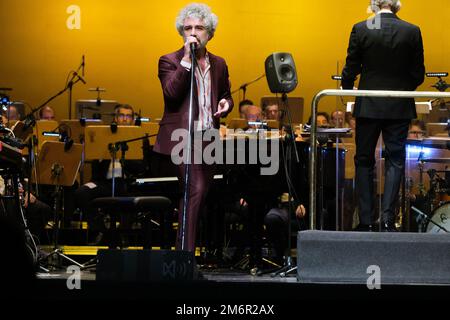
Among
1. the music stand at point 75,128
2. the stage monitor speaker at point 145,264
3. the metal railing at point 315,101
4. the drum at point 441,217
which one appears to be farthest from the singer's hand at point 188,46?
the music stand at point 75,128

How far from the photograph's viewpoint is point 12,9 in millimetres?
13391

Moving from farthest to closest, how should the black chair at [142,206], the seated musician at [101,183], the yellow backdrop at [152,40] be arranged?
1. the yellow backdrop at [152,40]
2. the seated musician at [101,183]
3. the black chair at [142,206]

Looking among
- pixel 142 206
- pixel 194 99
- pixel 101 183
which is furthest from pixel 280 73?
pixel 101 183

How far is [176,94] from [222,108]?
1.00 ft

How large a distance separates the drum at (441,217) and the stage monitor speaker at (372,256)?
288 cm

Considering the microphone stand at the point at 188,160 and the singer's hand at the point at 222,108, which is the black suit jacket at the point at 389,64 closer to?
the singer's hand at the point at 222,108

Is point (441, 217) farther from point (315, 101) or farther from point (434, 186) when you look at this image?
point (315, 101)

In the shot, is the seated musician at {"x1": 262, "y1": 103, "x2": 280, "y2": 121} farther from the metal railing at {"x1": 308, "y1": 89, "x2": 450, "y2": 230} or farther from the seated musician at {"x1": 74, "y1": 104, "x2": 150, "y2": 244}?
the metal railing at {"x1": 308, "y1": 89, "x2": 450, "y2": 230}

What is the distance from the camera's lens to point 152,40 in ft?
44.8

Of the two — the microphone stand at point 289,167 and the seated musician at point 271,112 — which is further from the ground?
the seated musician at point 271,112

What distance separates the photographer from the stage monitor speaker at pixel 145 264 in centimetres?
393
